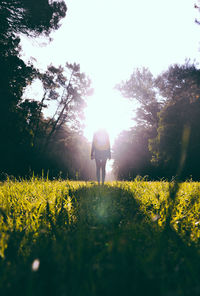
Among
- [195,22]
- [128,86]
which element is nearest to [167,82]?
[128,86]

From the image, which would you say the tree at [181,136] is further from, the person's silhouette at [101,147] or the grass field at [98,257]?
the grass field at [98,257]

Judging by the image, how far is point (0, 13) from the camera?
10.9 metres

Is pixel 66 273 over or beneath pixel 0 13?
beneath

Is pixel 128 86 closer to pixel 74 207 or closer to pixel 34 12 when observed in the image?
pixel 34 12

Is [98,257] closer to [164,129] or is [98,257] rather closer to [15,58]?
[15,58]

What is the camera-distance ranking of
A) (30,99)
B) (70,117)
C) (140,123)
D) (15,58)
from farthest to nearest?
(140,123)
(70,117)
(30,99)
(15,58)

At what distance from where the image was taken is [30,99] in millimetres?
16938

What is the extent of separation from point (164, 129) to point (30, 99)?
15079 mm

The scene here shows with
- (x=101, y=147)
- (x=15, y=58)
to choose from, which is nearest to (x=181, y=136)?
(x=101, y=147)

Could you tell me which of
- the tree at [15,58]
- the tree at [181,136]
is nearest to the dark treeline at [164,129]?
the tree at [181,136]

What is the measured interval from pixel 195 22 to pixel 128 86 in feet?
53.4

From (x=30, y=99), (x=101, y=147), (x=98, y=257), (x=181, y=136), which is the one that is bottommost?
(x=98, y=257)

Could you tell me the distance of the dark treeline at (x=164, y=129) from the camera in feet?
58.5

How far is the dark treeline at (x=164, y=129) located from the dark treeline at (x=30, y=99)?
26.9ft
